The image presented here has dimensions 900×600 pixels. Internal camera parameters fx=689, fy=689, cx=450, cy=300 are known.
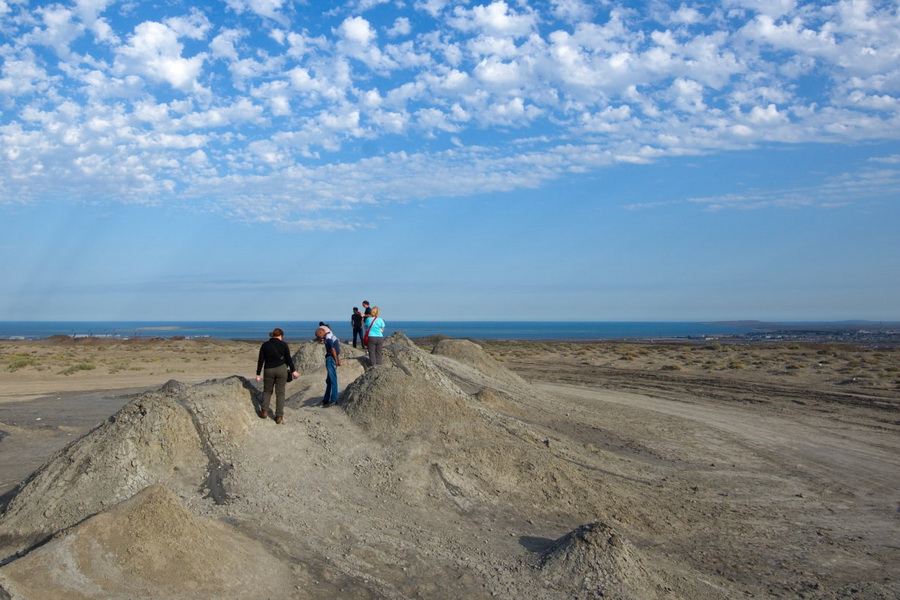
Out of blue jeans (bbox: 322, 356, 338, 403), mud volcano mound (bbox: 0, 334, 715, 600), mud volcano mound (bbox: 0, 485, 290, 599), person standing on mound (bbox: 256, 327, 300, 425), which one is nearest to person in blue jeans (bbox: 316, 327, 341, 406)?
blue jeans (bbox: 322, 356, 338, 403)

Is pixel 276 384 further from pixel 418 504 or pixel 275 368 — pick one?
pixel 418 504

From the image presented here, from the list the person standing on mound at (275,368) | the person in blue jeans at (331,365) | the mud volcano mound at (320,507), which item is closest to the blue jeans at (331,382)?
the person in blue jeans at (331,365)

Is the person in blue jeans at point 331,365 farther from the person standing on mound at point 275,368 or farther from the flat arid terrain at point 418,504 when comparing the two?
the person standing on mound at point 275,368

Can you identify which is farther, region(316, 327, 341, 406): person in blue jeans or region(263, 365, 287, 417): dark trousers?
region(316, 327, 341, 406): person in blue jeans

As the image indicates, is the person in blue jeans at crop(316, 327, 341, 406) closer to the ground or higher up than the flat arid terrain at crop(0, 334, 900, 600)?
higher up

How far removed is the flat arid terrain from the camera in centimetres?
673

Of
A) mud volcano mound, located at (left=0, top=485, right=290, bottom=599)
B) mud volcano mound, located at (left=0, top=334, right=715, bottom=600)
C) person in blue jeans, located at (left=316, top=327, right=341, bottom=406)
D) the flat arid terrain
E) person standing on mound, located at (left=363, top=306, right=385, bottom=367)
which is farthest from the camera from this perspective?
person standing on mound, located at (left=363, top=306, right=385, bottom=367)

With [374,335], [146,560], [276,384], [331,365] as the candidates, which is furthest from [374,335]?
[146,560]

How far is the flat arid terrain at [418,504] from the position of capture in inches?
265

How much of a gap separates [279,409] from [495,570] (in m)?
4.37

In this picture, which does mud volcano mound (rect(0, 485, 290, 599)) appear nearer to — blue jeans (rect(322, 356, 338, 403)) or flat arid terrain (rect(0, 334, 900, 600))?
flat arid terrain (rect(0, 334, 900, 600))

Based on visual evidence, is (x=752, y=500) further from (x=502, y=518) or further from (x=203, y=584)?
(x=203, y=584)

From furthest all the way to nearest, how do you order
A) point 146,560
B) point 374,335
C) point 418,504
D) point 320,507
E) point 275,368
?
point 374,335 → point 275,368 → point 418,504 → point 320,507 → point 146,560

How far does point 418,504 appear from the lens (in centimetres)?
911
